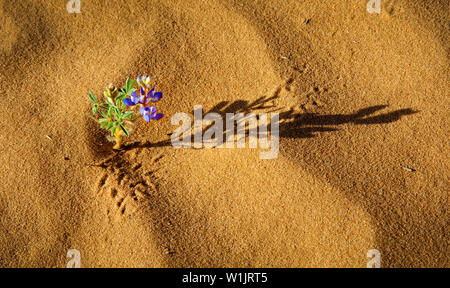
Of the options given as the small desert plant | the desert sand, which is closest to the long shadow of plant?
the desert sand

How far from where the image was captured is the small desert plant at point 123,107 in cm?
189

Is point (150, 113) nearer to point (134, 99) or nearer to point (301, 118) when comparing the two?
point (134, 99)

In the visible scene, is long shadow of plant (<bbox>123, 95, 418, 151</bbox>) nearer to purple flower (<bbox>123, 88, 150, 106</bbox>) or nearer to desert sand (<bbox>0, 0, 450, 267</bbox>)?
desert sand (<bbox>0, 0, 450, 267</bbox>)

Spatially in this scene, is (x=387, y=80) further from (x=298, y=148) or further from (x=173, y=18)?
(x=173, y=18)

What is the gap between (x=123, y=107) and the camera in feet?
6.50

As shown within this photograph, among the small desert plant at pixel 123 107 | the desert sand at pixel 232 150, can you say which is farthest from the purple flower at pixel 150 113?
the desert sand at pixel 232 150

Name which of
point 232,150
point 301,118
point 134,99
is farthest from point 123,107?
point 301,118

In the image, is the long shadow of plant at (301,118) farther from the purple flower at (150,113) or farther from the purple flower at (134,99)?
the purple flower at (134,99)

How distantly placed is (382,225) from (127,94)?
1562 mm

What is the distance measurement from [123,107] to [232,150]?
66 centimetres

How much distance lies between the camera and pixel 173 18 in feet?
8.11

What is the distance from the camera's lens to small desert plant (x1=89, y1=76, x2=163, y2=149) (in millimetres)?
1886

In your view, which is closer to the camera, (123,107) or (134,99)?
(134,99)

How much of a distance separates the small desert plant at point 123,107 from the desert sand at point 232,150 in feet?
0.40
